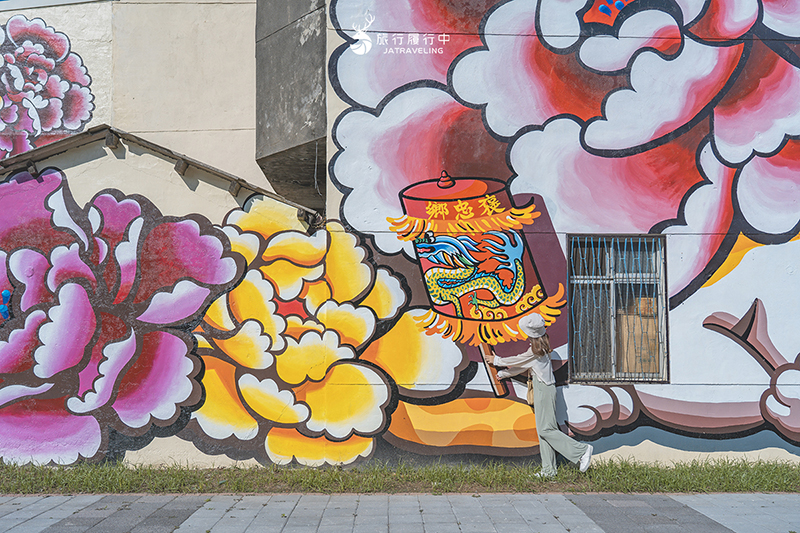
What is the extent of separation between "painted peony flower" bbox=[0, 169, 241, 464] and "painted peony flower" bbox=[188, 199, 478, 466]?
1.04ft

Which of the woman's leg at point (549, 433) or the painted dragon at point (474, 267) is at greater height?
the painted dragon at point (474, 267)

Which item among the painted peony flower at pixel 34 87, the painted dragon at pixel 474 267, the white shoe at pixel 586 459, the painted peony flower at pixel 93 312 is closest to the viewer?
the white shoe at pixel 586 459

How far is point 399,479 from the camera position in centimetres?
598

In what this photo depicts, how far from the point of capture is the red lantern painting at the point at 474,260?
6348 mm

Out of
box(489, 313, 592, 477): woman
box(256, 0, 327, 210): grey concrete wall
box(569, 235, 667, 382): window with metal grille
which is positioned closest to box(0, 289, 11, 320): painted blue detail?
box(256, 0, 327, 210): grey concrete wall

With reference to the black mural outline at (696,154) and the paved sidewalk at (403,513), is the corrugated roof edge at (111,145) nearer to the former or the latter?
the black mural outline at (696,154)

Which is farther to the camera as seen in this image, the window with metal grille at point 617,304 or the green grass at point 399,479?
the window with metal grille at point 617,304

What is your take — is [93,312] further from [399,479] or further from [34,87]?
[34,87]

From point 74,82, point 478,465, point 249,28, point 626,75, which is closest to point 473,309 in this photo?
point 478,465

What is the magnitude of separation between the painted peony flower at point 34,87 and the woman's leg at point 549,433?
7.84 meters

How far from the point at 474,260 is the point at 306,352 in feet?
6.83

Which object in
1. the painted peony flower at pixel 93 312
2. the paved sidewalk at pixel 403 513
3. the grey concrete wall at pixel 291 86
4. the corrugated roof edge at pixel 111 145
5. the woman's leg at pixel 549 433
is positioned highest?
the grey concrete wall at pixel 291 86

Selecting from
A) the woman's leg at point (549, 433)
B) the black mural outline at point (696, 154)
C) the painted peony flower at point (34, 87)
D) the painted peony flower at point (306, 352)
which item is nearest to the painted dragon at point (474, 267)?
the black mural outline at point (696, 154)

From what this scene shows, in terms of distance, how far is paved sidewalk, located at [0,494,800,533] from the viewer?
15.6 feet
